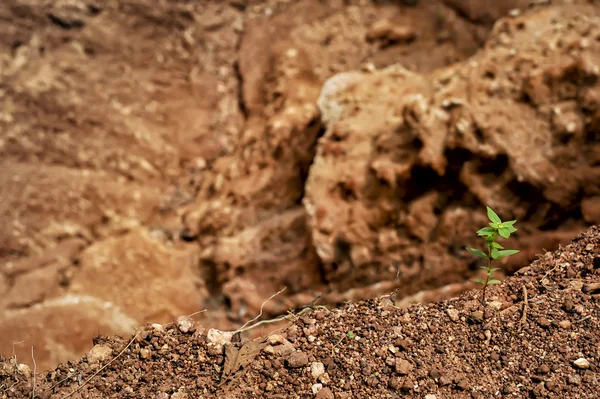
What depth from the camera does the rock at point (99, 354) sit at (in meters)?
1.22

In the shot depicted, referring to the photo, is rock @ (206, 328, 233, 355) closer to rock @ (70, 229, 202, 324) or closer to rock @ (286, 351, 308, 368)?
rock @ (286, 351, 308, 368)

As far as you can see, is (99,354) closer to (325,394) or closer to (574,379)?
(325,394)

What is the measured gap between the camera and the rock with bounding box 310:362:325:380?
117 cm

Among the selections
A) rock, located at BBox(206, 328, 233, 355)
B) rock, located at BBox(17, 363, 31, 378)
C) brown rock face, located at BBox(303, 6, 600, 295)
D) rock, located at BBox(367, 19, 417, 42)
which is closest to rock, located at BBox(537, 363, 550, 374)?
rock, located at BBox(206, 328, 233, 355)

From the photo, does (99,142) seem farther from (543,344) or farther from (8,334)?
(543,344)

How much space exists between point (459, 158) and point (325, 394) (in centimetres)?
148

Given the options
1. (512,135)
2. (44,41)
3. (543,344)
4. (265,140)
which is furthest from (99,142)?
(543,344)

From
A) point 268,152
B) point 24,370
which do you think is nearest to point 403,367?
point 24,370

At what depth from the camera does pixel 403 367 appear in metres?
1.16

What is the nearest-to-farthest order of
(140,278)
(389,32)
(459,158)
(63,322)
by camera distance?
(459,158)
(63,322)
(140,278)
(389,32)

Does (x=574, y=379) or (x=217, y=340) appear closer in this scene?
(x=574, y=379)

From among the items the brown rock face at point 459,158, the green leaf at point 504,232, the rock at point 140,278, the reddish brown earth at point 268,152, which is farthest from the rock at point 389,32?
the green leaf at point 504,232

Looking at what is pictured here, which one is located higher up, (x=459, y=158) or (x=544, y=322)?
(x=544, y=322)

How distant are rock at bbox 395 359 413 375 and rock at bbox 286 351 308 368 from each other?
0.64 feet
